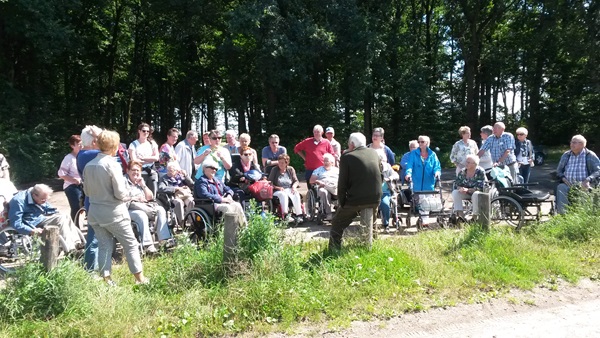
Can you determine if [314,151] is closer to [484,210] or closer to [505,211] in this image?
[505,211]

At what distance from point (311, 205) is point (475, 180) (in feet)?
10.1

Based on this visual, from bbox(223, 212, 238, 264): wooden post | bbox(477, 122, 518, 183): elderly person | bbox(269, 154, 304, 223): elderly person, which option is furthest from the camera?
bbox(477, 122, 518, 183): elderly person

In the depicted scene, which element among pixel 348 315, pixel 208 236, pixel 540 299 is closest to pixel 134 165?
pixel 208 236

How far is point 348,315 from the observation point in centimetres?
487

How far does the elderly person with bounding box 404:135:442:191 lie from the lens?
357 inches

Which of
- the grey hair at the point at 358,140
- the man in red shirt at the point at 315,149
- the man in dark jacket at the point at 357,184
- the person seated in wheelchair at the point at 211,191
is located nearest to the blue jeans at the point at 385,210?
the man in red shirt at the point at 315,149

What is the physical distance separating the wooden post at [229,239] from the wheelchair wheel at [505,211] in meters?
4.71

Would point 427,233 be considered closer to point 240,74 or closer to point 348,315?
point 348,315

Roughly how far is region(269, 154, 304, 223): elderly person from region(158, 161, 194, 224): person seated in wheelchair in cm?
164

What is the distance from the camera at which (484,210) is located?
667 centimetres

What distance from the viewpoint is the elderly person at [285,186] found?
9047mm

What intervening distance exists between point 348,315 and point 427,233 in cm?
299

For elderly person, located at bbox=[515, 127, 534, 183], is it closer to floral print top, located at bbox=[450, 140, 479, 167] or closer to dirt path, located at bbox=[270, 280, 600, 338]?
floral print top, located at bbox=[450, 140, 479, 167]

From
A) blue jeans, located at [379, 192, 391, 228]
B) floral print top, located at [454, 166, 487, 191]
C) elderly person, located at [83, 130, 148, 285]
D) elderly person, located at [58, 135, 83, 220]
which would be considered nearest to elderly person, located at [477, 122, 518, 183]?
floral print top, located at [454, 166, 487, 191]
